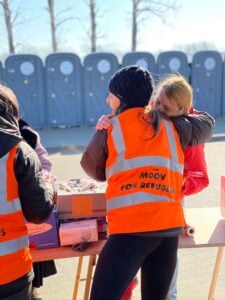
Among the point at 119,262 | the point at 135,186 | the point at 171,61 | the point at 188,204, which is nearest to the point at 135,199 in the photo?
the point at 135,186

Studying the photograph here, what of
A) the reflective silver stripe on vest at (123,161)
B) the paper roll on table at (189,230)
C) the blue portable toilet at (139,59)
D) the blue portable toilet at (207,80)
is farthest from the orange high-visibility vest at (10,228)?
the blue portable toilet at (207,80)

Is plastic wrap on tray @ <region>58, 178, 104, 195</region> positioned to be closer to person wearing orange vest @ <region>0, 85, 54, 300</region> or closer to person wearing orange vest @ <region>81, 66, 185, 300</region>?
person wearing orange vest @ <region>81, 66, 185, 300</region>

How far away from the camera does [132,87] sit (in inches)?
79.0

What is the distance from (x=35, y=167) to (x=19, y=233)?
28cm

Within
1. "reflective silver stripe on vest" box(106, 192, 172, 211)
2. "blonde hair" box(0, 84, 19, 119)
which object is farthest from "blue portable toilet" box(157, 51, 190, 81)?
"blonde hair" box(0, 84, 19, 119)

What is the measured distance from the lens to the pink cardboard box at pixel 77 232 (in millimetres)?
2305

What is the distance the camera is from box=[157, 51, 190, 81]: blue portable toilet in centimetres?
1127

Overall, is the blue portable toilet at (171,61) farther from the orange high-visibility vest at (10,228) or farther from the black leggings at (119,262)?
the orange high-visibility vest at (10,228)

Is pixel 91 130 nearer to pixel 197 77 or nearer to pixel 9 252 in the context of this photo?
pixel 197 77

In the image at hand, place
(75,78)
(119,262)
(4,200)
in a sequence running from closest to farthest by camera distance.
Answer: (4,200), (119,262), (75,78)

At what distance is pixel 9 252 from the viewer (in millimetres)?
1767

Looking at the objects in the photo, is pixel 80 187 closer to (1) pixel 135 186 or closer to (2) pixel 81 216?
(2) pixel 81 216

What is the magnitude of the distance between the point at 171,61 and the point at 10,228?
10112 mm

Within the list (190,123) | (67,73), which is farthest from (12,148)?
(67,73)
